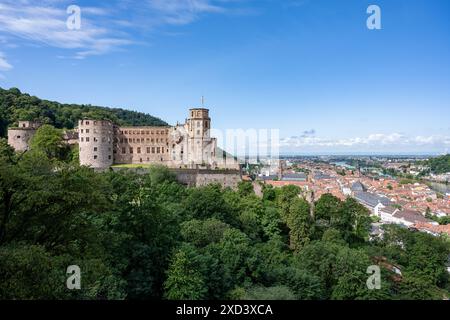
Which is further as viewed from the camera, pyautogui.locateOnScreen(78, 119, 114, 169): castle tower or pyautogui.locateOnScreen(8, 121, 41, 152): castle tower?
pyautogui.locateOnScreen(8, 121, 41, 152): castle tower

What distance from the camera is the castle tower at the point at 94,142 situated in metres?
42.8

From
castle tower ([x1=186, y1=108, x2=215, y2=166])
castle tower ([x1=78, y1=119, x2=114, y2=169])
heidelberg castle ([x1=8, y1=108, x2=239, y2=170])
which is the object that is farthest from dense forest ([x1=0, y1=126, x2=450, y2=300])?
castle tower ([x1=78, y1=119, x2=114, y2=169])

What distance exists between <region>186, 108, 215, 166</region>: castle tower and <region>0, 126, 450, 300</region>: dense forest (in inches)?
358

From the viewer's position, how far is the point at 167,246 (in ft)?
55.7

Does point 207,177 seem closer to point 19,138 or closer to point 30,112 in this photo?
point 19,138

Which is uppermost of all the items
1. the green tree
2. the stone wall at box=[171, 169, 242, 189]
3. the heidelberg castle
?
the heidelberg castle

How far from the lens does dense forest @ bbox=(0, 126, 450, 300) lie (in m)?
9.41

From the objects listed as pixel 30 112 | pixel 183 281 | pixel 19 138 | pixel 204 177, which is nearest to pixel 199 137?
pixel 204 177

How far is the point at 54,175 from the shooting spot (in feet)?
34.3

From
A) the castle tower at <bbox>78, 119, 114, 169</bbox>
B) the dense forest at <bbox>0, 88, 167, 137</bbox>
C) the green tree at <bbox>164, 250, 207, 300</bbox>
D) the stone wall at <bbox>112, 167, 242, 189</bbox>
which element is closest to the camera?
the green tree at <bbox>164, 250, 207, 300</bbox>

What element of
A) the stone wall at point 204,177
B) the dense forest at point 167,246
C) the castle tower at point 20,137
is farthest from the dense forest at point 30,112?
the dense forest at point 167,246

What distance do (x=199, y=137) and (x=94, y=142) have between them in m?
12.4

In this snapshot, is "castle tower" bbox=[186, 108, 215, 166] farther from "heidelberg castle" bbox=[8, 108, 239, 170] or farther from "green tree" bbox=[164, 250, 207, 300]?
"green tree" bbox=[164, 250, 207, 300]
